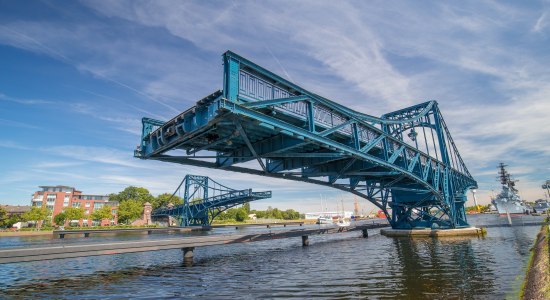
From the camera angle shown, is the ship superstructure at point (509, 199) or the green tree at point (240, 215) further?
the green tree at point (240, 215)

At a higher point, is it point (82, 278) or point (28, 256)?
point (28, 256)

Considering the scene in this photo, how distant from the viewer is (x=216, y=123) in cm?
1420

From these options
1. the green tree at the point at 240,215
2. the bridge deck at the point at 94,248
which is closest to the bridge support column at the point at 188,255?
the bridge deck at the point at 94,248

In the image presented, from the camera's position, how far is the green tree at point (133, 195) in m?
134

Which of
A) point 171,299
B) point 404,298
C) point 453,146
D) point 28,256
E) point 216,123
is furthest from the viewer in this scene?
point 453,146

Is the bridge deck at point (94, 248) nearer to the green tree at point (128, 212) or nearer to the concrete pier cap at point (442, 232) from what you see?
the concrete pier cap at point (442, 232)

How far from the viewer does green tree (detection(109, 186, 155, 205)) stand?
134 m

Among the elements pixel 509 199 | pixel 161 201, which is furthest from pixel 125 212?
pixel 509 199

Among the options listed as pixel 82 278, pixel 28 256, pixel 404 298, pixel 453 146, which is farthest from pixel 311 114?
pixel 453 146

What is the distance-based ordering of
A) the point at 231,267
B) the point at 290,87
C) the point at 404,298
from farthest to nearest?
the point at 231,267 < the point at 290,87 < the point at 404,298

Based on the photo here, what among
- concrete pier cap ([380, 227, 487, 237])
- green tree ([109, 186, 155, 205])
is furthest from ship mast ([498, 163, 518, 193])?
green tree ([109, 186, 155, 205])

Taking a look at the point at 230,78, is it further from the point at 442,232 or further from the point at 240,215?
the point at 240,215

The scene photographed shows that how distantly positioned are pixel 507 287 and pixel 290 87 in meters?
14.4

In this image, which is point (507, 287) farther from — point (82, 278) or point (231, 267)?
point (82, 278)
